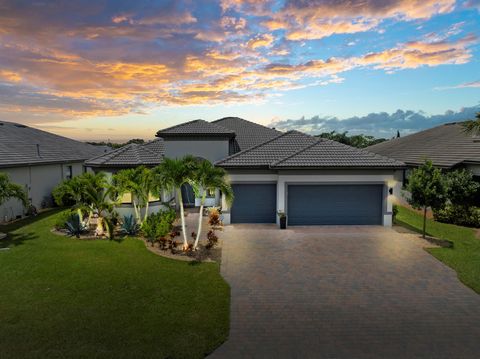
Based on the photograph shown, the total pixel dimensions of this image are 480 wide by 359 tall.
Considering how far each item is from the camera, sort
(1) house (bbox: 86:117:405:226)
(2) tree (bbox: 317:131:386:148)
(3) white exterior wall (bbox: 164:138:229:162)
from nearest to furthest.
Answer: (1) house (bbox: 86:117:405:226)
(3) white exterior wall (bbox: 164:138:229:162)
(2) tree (bbox: 317:131:386:148)

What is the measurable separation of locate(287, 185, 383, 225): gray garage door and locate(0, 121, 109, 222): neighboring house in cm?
1895

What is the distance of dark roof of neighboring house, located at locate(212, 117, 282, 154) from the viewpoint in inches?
1037

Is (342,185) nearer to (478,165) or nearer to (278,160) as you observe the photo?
(278,160)

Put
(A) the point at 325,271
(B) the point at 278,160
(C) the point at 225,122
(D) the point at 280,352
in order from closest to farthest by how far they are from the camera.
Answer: (D) the point at 280,352
(A) the point at 325,271
(B) the point at 278,160
(C) the point at 225,122

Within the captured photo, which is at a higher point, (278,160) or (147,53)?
(147,53)

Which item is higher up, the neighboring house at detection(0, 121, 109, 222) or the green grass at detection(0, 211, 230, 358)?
the neighboring house at detection(0, 121, 109, 222)

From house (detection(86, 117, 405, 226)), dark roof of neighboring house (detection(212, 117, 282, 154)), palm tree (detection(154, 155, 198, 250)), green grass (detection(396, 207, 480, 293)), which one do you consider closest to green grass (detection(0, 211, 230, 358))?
palm tree (detection(154, 155, 198, 250))

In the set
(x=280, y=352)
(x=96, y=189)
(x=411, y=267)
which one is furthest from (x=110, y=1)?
(x=411, y=267)

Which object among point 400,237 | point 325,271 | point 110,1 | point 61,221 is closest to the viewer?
point 325,271

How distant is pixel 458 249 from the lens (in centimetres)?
1405

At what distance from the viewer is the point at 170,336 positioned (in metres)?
7.33

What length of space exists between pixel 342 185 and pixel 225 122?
1577 centimetres

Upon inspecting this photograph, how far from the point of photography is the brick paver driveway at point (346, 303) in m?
7.08

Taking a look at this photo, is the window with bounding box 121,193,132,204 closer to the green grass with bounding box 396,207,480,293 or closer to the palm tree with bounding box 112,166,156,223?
the palm tree with bounding box 112,166,156,223
